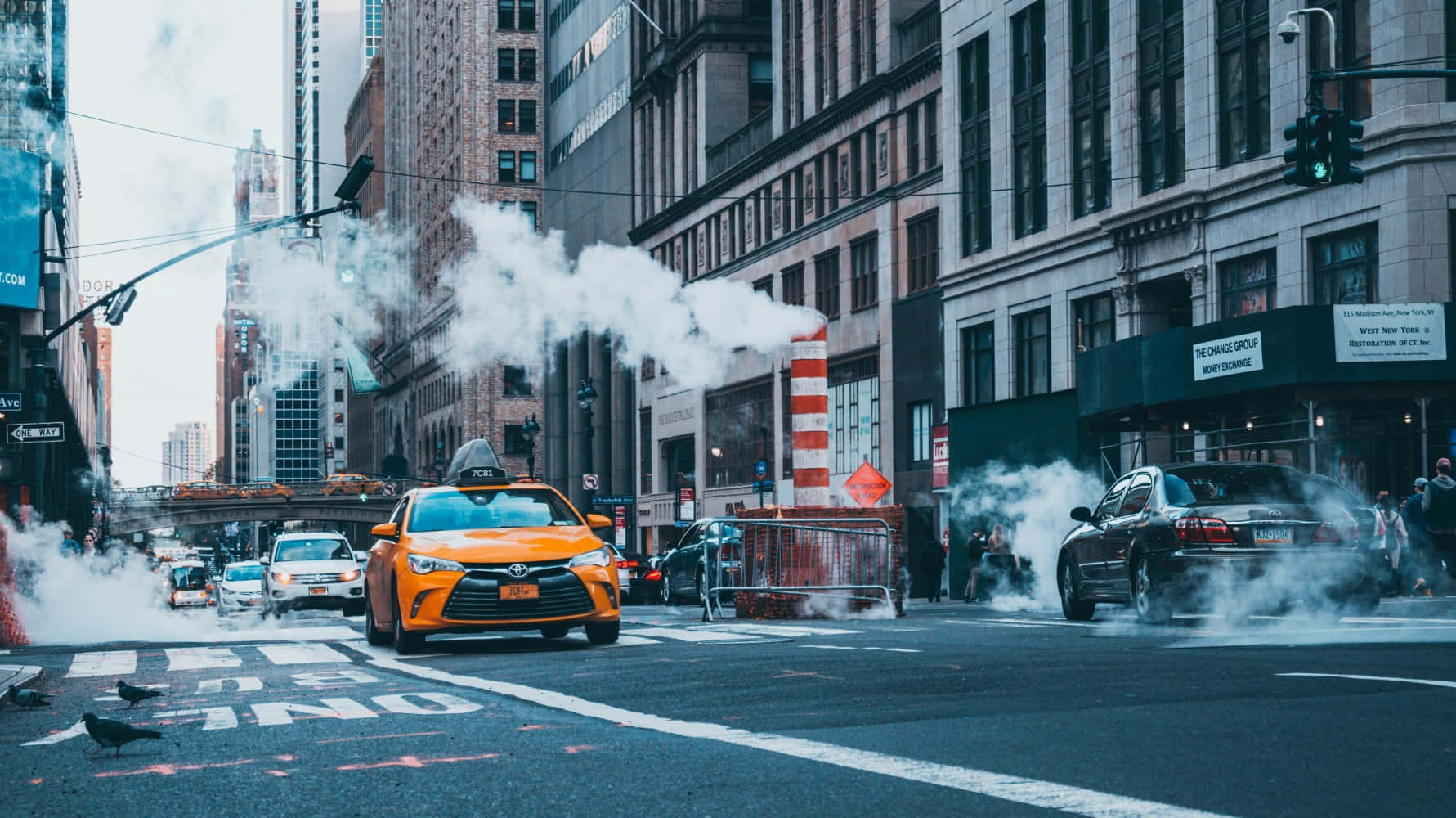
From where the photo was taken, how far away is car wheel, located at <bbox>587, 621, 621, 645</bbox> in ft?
54.0

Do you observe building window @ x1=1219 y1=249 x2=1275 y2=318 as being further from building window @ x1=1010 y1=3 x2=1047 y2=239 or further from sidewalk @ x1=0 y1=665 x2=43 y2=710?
sidewalk @ x1=0 y1=665 x2=43 y2=710

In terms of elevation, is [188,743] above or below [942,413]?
below

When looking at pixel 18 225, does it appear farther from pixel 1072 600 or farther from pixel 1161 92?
pixel 1072 600

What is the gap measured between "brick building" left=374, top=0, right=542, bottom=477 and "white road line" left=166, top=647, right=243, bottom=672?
76.5 m

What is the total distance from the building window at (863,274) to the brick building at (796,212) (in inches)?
2.1

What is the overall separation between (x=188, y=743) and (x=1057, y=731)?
4334mm

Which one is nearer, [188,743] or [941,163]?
[188,743]

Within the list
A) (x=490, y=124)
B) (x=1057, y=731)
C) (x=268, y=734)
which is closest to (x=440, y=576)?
(x=268, y=734)

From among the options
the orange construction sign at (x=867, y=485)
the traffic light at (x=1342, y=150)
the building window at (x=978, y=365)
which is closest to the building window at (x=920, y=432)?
the building window at (x=978, y=365)

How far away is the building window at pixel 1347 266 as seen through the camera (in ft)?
97.1

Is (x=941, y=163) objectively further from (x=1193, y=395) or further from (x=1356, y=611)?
(x=1356, y=611)

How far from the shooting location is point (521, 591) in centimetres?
1575

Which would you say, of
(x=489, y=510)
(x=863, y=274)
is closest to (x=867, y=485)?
(x=863, y=274)

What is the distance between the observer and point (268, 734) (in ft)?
31.1
